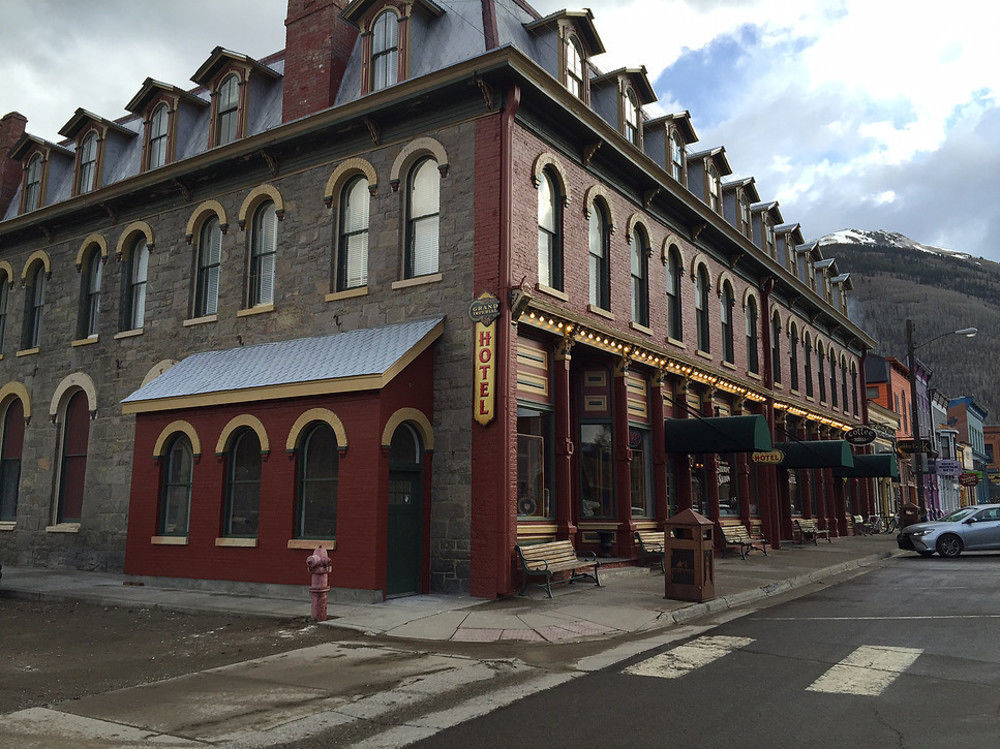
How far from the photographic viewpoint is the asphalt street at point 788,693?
5797mm

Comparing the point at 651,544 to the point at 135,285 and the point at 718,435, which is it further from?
the point at 135,285

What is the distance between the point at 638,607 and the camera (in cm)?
1202

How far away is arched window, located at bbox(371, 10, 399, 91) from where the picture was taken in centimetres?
1612

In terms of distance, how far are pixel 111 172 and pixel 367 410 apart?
12.9m

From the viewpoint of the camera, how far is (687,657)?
343 inches

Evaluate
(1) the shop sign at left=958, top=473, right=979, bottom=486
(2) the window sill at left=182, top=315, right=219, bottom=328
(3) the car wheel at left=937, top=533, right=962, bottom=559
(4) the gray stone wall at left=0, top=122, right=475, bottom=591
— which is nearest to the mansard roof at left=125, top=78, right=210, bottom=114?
(4) the gray stone wall at left=0, top=122, right=475, bottom=591

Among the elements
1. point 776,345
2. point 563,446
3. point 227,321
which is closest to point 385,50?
point 227,321

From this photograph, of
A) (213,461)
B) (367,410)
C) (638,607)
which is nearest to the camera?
(638,607)

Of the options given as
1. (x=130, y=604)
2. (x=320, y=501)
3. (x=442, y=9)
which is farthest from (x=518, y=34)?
(x=130, y=604)

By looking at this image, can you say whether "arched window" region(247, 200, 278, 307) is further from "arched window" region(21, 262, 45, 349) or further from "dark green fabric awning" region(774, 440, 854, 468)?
"dark green fabric awning" region(774, 440, 854, 468)

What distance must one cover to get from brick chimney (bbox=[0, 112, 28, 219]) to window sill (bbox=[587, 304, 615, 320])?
1878 centimetres

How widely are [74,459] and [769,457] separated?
62.0 ft

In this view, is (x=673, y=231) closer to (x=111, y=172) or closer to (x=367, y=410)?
(x=367, y=410)

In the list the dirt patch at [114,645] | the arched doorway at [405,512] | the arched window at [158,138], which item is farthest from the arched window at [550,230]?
the arched window at [158,138]
